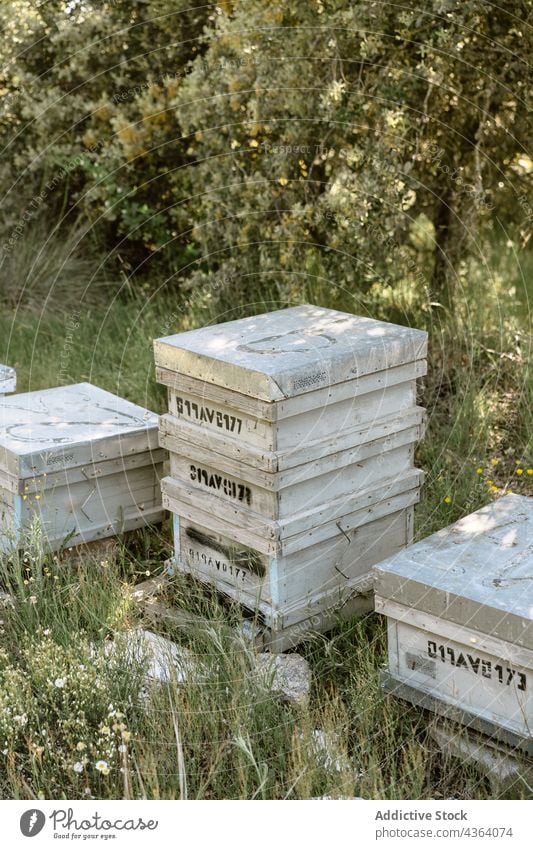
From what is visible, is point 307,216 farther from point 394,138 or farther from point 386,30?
point 386,30

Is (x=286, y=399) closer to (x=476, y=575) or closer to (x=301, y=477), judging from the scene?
(x=301, y=477)

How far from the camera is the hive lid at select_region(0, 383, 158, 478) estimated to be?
4.10m

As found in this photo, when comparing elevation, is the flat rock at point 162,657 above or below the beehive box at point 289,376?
below

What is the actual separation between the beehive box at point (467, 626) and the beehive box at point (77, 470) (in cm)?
156

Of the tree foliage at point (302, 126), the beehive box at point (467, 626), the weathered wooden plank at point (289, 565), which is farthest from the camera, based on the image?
the tree foliage at point (302, 126)

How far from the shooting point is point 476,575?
10.1ft

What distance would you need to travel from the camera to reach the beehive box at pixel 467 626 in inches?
113

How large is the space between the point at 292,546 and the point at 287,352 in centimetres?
74

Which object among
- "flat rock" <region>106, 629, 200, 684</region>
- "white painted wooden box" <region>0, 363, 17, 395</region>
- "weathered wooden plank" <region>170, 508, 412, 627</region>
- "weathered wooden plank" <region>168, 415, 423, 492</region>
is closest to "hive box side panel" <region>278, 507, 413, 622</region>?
"weathered wooden plank" <region>170, 508, 412, 627</region>

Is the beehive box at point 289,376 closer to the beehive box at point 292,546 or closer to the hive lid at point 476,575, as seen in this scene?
the beehive box at point 292,546

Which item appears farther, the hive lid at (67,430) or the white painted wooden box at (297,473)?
the hive lid at (67,430)

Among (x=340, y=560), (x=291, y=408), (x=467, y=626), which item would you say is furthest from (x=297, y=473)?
(x=467, y=626)

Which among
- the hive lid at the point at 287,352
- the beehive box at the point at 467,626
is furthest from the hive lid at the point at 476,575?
the hive lid at the point at 287,352
